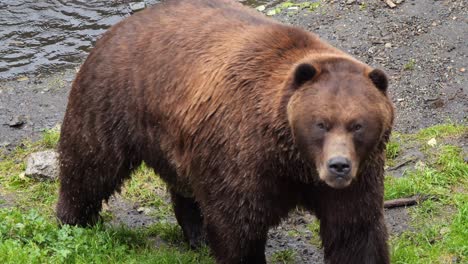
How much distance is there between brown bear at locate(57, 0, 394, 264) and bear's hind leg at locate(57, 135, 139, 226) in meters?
0.01

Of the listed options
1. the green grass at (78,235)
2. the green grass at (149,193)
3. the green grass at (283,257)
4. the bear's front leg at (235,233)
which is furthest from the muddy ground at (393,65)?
the bear's front leg at (235,233)

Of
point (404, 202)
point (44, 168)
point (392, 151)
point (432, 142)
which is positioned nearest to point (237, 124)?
point (404, 202)

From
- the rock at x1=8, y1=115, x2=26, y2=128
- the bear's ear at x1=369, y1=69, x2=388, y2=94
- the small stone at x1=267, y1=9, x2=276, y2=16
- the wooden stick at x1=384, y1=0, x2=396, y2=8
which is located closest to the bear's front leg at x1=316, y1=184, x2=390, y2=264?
the bear's ear at x1=369, y1=69, x2=388, y2=94

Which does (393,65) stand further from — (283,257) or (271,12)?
(283,257)

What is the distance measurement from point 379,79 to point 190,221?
2.65 metres

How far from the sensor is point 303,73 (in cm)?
480

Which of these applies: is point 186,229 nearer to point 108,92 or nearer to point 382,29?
point 108,92

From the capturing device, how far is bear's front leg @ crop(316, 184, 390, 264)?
521 centimetres

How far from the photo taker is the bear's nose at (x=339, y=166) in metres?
4.51

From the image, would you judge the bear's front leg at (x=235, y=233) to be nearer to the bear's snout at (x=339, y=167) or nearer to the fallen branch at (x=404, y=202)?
the bear's snout at (x=339, y=167)

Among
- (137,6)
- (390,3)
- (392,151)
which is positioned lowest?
(137,6)

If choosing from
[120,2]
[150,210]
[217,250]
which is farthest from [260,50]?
[120,2]

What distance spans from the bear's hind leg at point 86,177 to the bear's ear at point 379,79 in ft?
7.44

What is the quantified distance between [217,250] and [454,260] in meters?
1.85
